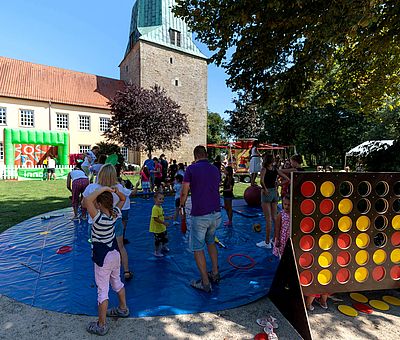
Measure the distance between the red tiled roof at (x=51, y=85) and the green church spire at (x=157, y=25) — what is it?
757 centimetres

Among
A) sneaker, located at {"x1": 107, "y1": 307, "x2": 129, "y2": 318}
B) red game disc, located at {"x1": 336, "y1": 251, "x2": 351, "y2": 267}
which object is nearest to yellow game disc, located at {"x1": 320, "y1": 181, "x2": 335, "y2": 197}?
red game disc, located at {"x1": 336, "y1": 251, "x2": 351, "y2": 267}

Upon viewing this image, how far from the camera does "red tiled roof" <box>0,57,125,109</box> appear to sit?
88.5ft

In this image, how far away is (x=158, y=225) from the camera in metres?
4.82

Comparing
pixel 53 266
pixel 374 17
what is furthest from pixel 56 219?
pixel 374 17

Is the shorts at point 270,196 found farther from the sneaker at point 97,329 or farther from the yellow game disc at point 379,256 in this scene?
the sneaker at point 97,329

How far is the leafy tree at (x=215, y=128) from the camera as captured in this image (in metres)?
67.9

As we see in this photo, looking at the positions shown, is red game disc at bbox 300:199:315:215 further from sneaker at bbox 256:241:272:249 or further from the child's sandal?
the child's sandal

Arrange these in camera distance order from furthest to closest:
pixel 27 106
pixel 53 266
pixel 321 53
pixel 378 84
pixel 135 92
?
pixel 27 106 → pixel 135 92 → pixel 378 84 → pixel 321 53 → pixel 53 266

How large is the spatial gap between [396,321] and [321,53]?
6339 millimetres

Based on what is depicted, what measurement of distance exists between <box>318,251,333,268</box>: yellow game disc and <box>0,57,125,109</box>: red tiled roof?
103 ft

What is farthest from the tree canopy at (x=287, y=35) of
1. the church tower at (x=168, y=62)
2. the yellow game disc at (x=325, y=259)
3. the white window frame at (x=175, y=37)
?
the white window frame at (x=175, y=37)

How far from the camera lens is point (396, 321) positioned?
315cm

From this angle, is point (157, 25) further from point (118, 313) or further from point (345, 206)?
point (118, 313)

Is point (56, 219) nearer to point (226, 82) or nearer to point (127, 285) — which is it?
Result: point (127, 285)
